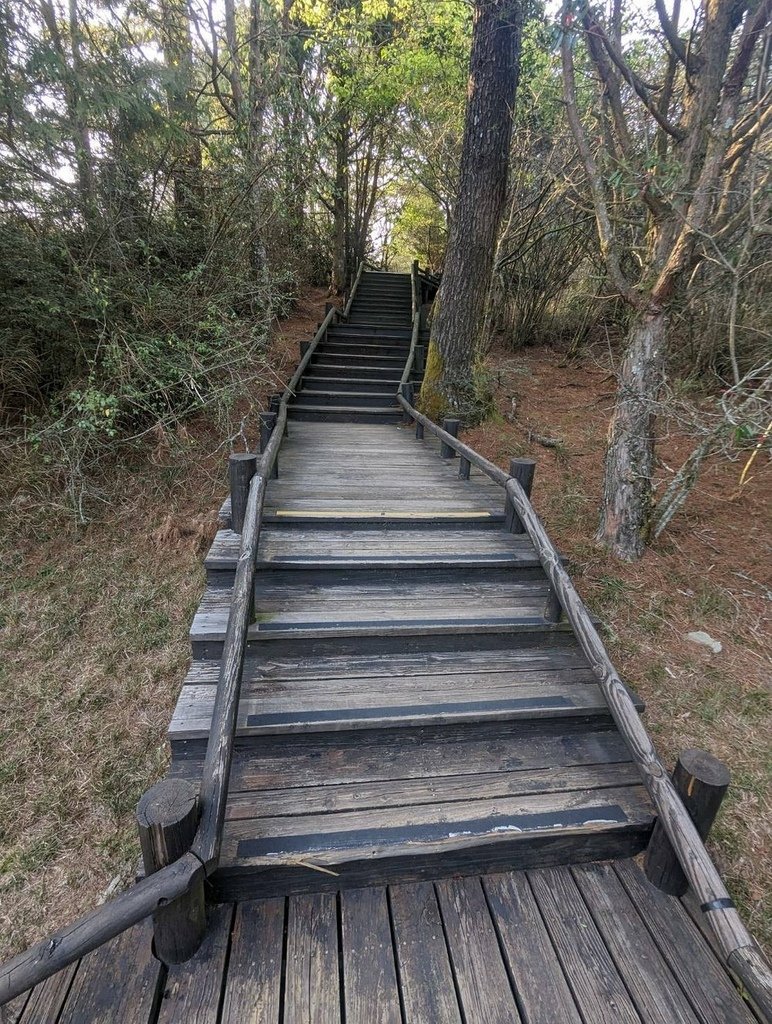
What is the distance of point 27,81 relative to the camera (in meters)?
4.11

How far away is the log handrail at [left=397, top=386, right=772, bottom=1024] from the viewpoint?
5.28ft

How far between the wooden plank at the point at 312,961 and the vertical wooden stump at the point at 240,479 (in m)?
2.18

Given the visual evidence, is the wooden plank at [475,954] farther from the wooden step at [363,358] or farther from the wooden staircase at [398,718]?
the wooden step at [363,358]

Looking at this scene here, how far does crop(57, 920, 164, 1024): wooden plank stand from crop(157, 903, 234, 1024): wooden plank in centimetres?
5

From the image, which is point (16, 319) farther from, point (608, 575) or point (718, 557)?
point (718, 557)

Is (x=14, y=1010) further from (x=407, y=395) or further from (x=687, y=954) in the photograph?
(x=407, y=395)

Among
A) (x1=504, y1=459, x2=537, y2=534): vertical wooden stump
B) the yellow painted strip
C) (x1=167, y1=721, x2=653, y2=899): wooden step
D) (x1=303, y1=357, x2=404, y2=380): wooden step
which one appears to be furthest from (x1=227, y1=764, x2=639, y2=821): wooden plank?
(x1=303, y1=357, x2=404, y2=380): wooden step

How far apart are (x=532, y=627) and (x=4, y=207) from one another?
563 cm

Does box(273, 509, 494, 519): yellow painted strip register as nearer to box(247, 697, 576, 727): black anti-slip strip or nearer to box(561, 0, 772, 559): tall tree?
box(561, 0, 772, 559): tall tree

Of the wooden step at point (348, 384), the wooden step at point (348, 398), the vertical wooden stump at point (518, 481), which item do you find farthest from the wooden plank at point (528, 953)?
the wooden step at point (348, 384)

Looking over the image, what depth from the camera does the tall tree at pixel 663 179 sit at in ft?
11.3

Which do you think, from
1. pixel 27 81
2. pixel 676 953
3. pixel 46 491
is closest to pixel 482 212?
pixel 27 81

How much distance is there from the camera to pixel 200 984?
1.76m

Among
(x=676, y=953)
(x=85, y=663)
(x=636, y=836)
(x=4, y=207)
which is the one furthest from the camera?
(x=4, y=207)
